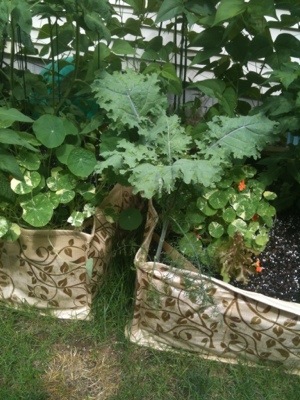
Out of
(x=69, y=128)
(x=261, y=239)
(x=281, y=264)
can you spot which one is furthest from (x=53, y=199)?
(x=281, y=264)

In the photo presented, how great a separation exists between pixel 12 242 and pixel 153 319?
0.60m

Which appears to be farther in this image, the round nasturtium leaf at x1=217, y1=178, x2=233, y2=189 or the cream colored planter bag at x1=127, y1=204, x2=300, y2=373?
the round nasturtium leaf at x1=217, y1=178, x2=233, y2=189

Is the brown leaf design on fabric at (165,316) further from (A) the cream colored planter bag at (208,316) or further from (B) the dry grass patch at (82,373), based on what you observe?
(B) the dry grass patch at (82,373)

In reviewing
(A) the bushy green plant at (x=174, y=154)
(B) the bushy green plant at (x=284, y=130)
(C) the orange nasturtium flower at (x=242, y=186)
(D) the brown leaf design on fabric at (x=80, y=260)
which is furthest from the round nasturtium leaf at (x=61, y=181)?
(B) the bushy green plant at (x=284, y=130)

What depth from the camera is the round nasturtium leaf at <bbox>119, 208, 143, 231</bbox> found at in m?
2.26

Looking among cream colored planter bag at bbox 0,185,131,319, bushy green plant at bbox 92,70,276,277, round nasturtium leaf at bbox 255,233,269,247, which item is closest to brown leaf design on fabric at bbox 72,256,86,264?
cream colored planter bag at bbox 0,185,131,319

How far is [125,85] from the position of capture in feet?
6.86

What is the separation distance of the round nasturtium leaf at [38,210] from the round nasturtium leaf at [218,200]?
59 cm

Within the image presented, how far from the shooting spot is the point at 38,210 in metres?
2.18

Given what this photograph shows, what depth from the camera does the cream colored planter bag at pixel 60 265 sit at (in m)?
2.22

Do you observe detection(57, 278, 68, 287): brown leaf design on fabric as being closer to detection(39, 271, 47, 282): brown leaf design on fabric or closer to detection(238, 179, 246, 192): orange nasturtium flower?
detection(39, 271, 47, 282): brown leaf design on fabric

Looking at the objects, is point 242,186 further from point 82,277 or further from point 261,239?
point 82,277

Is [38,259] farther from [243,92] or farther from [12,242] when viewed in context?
[243,92]

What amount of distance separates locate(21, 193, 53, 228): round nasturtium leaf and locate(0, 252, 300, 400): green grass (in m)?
0.46
